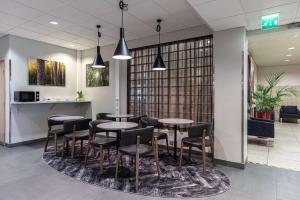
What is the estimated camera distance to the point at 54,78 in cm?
630

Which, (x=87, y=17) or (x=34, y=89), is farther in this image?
(x=34, y=89)

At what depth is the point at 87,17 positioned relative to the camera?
4.14m

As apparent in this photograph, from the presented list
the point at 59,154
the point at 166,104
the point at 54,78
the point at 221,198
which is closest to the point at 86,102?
the point at 54,78

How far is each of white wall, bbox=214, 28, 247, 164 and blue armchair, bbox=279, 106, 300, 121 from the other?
Answer: 7866 millimetres

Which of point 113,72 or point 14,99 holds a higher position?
point 113,72

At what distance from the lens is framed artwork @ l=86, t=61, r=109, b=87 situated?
250 inches

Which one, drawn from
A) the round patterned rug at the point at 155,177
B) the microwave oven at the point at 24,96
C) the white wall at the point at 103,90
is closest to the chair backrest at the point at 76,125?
the round patterned rug at the point at 155,177

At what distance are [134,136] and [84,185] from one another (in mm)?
1110

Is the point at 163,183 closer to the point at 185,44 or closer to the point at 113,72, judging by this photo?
the point at 185,44

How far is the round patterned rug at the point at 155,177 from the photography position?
2889 millimetres

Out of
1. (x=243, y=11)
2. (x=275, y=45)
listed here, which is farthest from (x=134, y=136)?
(x=275, y=45)

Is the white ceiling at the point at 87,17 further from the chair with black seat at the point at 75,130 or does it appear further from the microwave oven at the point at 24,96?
the chair with black seat at the point at 75,130

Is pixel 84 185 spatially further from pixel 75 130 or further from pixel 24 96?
pixel 24 96

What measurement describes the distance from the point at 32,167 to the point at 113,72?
11.2 feet
